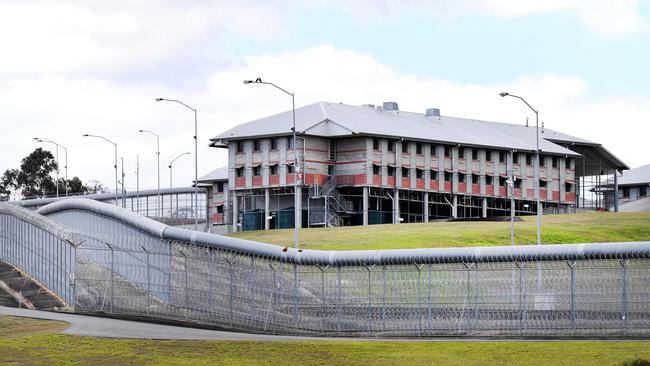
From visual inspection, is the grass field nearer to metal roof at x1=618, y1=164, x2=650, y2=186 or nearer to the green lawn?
the green lawn

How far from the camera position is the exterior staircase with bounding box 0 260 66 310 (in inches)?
1938

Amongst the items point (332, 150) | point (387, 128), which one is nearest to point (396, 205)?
point (387, 128)

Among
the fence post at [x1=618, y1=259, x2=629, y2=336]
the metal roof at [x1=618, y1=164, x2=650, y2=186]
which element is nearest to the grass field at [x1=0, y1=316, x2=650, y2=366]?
the fence post at [x1=618, y1=259, x2=629, y2=336]

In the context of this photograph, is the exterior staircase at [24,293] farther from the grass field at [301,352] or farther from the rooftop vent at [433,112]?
the rooftop vent at [433,112]

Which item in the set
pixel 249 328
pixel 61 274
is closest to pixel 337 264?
pixel 249 328

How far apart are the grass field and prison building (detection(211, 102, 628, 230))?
6215 centimetres

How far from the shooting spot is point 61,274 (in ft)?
169

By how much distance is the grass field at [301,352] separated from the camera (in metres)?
33.3

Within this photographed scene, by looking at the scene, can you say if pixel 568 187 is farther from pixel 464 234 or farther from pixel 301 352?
pixel 301 352

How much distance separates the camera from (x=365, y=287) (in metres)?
46.1

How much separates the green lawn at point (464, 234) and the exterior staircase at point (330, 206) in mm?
14806

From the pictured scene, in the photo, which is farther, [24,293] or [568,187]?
[568,187]

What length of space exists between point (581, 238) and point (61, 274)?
1469 inches

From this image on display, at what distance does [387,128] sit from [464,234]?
32813 mm
